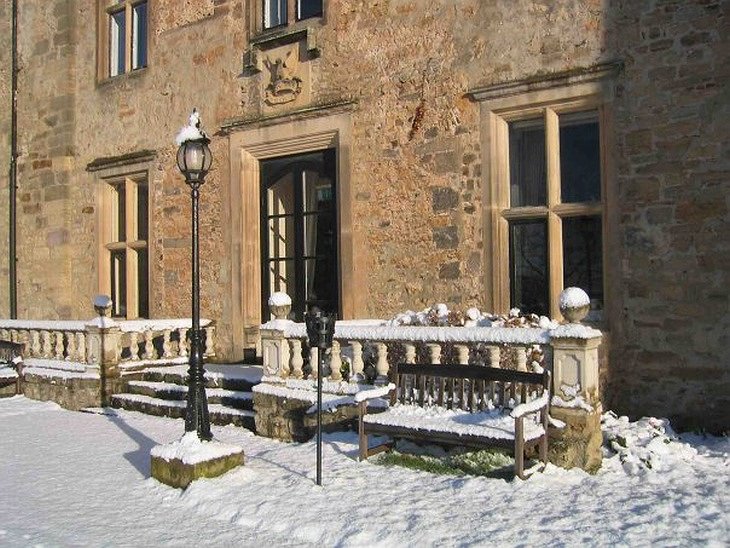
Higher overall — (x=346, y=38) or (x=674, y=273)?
(x=346, y=38)

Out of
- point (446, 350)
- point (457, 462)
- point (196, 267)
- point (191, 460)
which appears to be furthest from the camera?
point (446, 350)

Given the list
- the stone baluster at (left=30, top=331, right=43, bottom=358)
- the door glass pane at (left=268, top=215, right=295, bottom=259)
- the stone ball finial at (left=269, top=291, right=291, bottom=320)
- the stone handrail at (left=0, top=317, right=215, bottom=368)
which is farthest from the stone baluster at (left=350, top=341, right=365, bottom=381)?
the stone baluster at (left=30, top=331, right=43, bottom=358)

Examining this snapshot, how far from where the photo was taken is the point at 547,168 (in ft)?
24.7

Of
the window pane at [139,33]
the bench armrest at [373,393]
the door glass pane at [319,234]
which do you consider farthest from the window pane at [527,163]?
the window pane at [139,33]

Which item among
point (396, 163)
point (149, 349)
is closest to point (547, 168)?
point (396, 163)

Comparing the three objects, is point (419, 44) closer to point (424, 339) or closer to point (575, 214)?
point (575, 214)

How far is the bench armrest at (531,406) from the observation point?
480 centimetres

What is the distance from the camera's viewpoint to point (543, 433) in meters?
5.17

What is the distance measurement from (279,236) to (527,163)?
11.8ft

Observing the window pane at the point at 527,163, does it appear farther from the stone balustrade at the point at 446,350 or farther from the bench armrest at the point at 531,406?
the bench armrest at the point at 531,406

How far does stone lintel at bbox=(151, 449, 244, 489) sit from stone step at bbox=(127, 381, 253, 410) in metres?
2.19

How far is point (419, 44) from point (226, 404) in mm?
4474

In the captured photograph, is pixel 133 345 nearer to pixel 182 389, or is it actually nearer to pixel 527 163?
pixel 182 389

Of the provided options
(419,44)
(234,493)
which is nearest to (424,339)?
(234,493)
